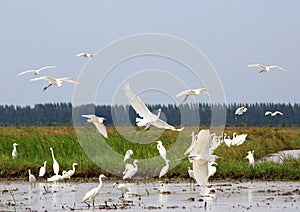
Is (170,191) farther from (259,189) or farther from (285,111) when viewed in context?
(285,111)

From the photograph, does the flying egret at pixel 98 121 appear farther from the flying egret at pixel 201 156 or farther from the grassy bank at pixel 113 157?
the flying egret at pixel 201 156

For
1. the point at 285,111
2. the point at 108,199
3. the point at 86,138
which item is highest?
the point at 285,111

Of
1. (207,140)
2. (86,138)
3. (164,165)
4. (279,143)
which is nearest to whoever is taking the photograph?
(207,140)

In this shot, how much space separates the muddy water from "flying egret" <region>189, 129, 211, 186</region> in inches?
62.7

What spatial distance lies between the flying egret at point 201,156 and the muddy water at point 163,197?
5.23 feet

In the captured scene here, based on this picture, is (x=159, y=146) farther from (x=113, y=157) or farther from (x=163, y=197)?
(x=163, y=197)

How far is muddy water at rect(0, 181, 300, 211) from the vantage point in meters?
14.6

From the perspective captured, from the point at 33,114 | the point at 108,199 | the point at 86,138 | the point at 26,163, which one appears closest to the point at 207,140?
the point at 108,199

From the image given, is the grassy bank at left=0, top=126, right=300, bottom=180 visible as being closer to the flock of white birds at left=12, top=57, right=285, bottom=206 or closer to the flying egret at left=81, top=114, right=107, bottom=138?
the flock of white birds at left=12, top=57, right=285, bottom=206

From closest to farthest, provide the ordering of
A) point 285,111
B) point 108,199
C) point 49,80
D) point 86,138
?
point 108,199 < point 49,80 < point 86,138 < point 285,111

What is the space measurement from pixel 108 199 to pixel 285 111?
84081mm

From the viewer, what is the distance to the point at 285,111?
3871 inches

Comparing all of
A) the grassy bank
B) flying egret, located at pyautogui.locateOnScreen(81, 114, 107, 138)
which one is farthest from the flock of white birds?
the grassy bank

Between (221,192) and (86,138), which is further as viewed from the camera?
(86,138)
